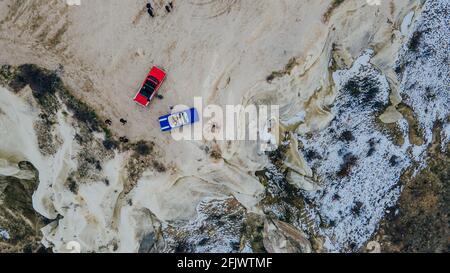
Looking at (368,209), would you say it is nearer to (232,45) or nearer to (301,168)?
(301,168)

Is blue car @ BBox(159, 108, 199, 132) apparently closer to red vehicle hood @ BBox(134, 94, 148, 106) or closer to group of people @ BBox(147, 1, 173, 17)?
red vehicle hood @ BBox(134, 94, 148, 106)

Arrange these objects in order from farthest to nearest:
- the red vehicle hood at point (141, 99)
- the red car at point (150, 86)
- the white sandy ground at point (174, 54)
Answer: the white sandy ground at point (174, 54) → the red vehicle hood at point (141, 99) → the red car at point (150, 86)

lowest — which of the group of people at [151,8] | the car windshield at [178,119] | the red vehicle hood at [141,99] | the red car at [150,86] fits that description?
the car windshield at [178,119]

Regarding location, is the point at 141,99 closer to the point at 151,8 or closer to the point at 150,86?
the point at 150,86

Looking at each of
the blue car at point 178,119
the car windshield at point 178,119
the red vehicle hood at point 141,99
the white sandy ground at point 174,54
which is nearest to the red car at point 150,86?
the red vehicle hood at point 141,99

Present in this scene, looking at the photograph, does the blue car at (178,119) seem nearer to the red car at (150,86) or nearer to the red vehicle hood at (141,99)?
the red vehicle hood at (141,99)

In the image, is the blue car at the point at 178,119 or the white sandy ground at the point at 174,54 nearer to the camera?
the blue car at the point at 178,119

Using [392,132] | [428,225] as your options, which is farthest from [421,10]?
[428,225]

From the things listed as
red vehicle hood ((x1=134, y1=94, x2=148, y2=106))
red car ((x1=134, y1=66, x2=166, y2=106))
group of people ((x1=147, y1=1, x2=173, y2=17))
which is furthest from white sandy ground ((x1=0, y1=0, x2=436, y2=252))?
red vehicle hood ((x1=134, y1=94, x2=148, y2=106))
